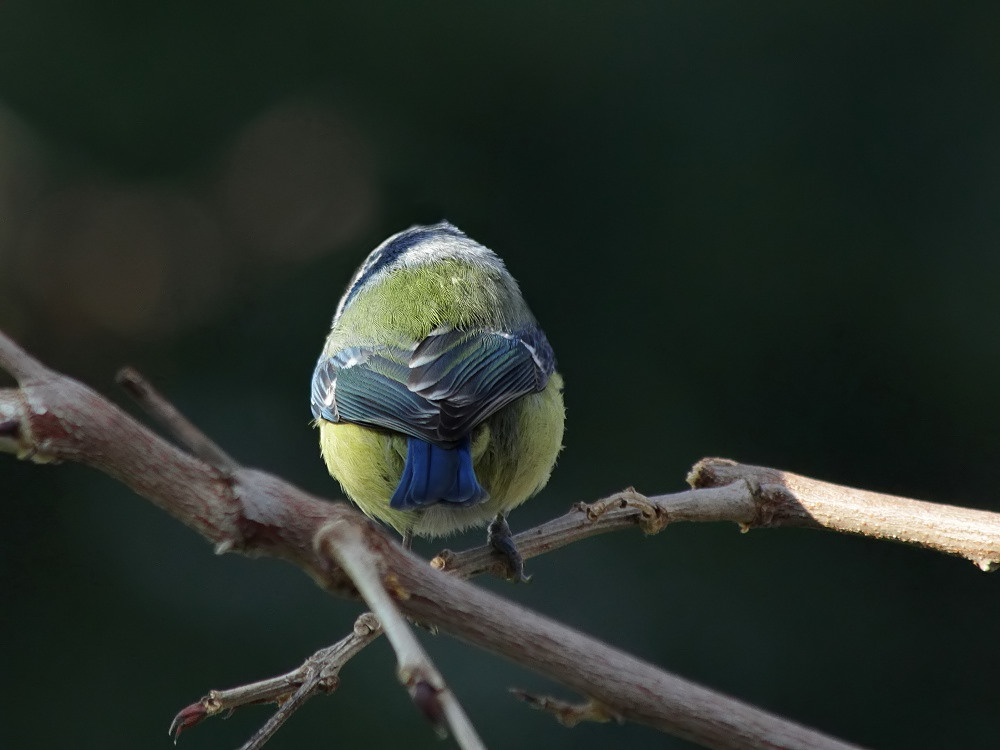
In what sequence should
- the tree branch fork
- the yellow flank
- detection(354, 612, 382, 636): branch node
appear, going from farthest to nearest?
the yellow flank < detection(354, 612, 382, 636): branch node < the tree branch fork

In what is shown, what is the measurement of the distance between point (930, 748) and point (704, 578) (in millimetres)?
1172

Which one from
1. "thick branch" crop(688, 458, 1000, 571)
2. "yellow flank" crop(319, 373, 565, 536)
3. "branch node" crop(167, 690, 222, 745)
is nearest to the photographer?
"branch node" crop(167, 690, 222, 745)

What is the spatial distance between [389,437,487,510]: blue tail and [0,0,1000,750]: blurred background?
95.9 inches

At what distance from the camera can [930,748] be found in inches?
193

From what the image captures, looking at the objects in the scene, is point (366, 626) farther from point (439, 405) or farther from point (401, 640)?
point (401, 640)

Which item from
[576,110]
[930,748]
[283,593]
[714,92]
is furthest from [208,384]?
[930,748]

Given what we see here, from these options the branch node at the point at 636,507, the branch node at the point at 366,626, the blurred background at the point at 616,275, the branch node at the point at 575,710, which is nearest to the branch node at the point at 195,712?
the branch node at the point at 366,626

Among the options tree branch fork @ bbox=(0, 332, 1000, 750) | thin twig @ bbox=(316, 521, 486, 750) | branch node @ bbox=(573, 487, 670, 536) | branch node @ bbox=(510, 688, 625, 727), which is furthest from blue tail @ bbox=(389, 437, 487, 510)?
thin twig @ bbox=(316, 521, 486, 750)

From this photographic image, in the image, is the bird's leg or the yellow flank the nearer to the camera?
the bird's leg

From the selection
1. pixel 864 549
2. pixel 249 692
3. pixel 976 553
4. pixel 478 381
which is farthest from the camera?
pixel 864 549

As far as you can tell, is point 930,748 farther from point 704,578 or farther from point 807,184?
point 807,184

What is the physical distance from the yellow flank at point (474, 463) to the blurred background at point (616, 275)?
2.03 meters

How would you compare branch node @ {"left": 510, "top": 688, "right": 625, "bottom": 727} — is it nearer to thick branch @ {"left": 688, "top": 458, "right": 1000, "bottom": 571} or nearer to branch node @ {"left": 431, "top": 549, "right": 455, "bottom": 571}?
branch node @ {"left": 431, "top": 549, "right": 455, "bottom": 571}

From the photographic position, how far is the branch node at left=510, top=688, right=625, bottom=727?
1175 millimetres
